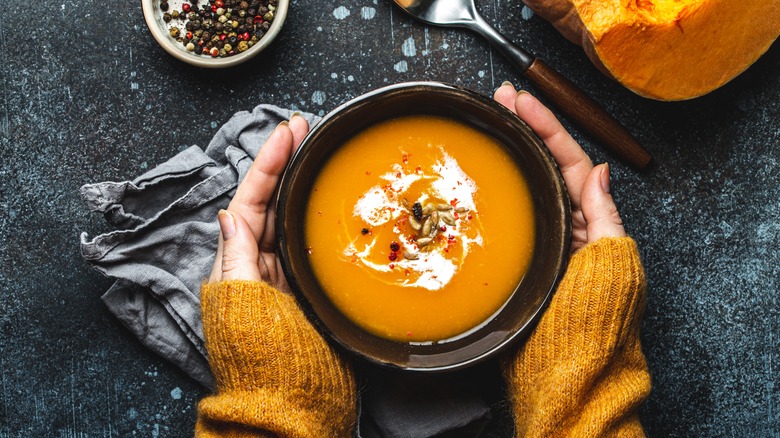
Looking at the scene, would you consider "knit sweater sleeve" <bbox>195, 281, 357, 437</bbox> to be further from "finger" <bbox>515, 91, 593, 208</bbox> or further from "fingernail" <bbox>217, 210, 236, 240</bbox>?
"finger" <bbox>515, 91, 593, 208</bbox>

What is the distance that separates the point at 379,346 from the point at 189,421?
1.91ft

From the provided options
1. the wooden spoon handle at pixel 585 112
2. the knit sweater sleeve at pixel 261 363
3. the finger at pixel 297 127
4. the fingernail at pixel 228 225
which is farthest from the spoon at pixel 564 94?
the knit sweater sleeve at pixel 261 363

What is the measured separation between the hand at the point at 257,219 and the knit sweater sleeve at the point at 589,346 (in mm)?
577

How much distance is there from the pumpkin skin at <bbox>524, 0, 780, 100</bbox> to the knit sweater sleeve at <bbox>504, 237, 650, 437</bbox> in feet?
1.10

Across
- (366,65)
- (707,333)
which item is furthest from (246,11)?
(707,333)

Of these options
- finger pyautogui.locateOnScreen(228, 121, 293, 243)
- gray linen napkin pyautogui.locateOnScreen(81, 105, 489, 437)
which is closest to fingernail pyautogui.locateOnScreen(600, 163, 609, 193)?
gray linen napkin pyautogui.locateOnScreen(81, 105, 489, 437)

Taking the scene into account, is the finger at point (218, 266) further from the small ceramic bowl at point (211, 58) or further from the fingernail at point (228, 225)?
the small ceramic bowl at point (211, 58)

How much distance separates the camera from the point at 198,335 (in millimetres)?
1492

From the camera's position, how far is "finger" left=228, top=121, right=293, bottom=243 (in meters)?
1.37

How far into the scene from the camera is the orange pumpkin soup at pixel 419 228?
1.28 m

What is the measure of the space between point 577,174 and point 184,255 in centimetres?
90

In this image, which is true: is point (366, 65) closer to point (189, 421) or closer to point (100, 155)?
point (100, 155)

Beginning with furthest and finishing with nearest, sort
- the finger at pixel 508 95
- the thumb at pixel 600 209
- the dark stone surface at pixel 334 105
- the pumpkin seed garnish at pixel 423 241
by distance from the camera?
the dark stone surface at pixel 334 105, the finger at pixel 508 95, the thumb at pixel 600 209, the pumpkin seed garnish at pixel 423 241

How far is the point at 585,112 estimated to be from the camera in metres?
1.51
